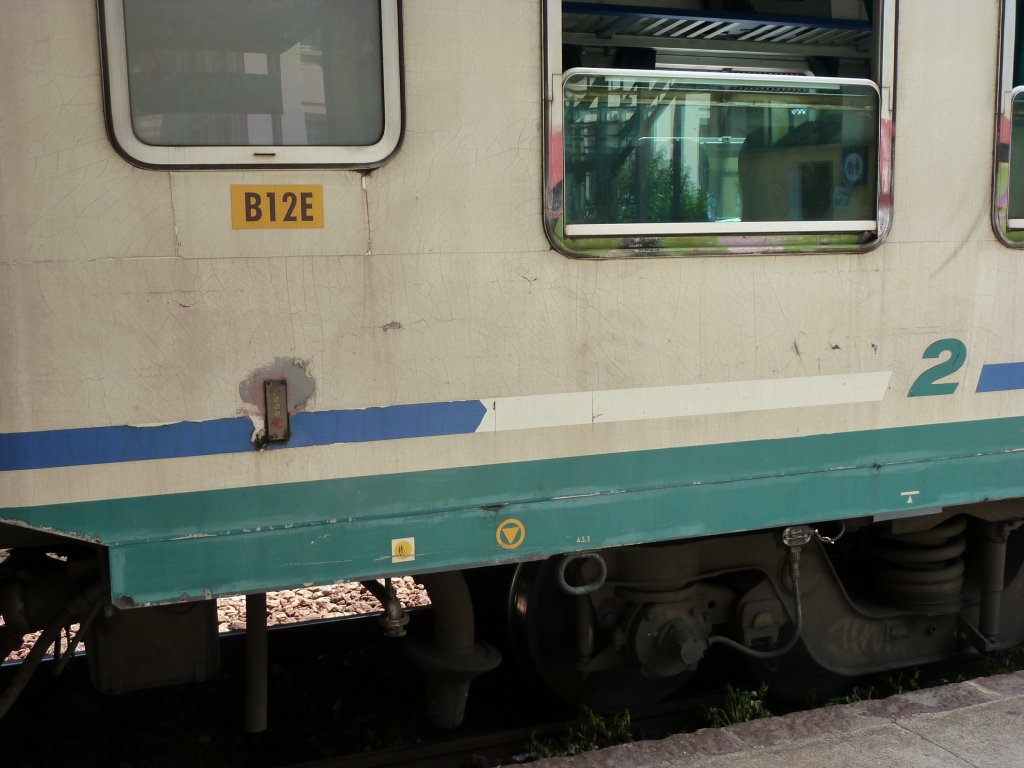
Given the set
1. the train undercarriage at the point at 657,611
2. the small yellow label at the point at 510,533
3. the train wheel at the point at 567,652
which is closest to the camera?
the small yellow label at the point at 510,533

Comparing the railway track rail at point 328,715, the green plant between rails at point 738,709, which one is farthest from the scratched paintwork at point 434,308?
the railway track rail at point 328,715

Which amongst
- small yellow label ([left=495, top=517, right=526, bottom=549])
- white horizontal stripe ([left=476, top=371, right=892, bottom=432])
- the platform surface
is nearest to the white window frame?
white horizontal stripe ([left=476, top=371, right=892, bottom=432])

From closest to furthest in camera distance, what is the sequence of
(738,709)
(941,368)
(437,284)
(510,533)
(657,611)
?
(437,284) < (510,533) < (941,368) < (657,611) < (738,709)

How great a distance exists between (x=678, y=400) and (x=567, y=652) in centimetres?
152

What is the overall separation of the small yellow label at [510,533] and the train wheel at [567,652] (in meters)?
0.94

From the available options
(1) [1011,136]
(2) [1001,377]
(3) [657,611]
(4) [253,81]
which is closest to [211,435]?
(4) [253,81]

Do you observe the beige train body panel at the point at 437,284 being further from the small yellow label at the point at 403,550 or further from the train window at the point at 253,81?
the small yellow label at the point at 403,550

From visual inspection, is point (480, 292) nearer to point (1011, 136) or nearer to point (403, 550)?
point (403, 550)

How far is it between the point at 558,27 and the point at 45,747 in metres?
3.34

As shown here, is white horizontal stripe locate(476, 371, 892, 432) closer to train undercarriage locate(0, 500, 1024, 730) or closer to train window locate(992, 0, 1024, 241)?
train undercarriage locate(0, 500, 1024, 730)

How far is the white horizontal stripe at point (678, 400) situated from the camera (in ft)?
10.3

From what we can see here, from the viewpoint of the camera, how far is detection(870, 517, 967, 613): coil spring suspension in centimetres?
451

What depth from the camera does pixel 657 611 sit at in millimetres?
4094

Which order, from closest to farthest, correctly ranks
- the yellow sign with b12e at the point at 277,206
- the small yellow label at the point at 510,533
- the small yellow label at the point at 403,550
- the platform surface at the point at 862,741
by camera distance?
the yellow sign with b12e at the point at 277,206 → the small yellow label at the point at 403,550 → the small yellow label at the point at 510,533 → the platform surface at the point at 862,741
